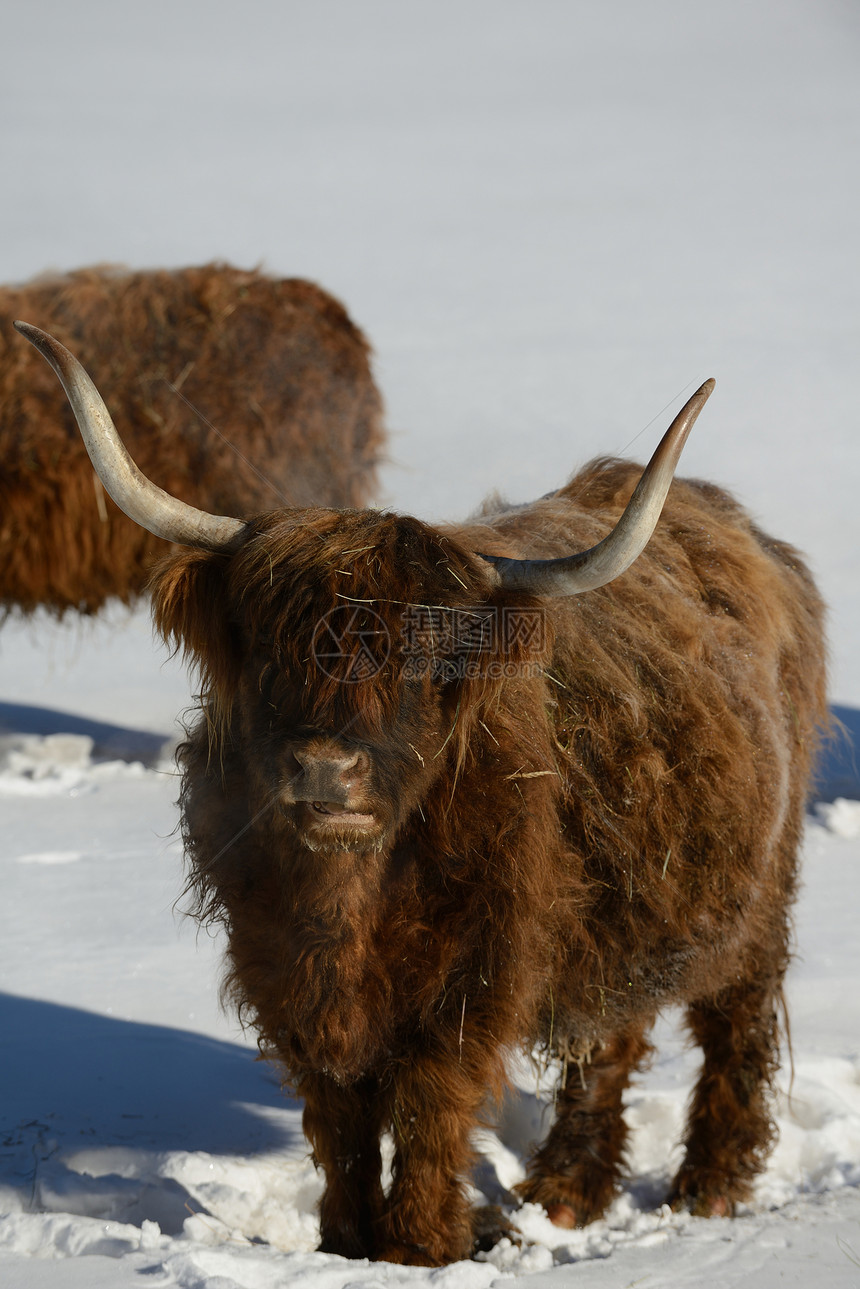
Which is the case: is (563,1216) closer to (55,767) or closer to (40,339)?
(40,339)

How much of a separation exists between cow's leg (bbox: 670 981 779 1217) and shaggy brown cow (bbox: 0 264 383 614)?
4.09 metres

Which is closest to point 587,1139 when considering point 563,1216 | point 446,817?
point 563,1216

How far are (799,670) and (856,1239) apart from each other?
140 centimetres

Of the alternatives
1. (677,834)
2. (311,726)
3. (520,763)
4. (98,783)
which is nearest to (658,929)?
(677,834)

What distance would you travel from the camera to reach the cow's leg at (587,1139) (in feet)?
9.75

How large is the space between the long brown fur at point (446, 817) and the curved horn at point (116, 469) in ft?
0.26

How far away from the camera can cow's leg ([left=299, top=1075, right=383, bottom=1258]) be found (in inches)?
97.5

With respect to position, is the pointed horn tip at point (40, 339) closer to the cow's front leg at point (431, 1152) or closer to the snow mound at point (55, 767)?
the cow's front leg at point (431, 1152)

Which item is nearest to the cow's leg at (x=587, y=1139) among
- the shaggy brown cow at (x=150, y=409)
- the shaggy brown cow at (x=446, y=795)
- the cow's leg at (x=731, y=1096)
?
the cow's leg at (x=731, y=1096)

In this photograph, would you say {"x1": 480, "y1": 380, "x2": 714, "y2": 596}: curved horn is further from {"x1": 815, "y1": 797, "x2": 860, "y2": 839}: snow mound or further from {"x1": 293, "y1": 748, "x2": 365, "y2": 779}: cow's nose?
{"x1": 815, "y1": 797, "x2": 860, "y2": 839}: snow mound

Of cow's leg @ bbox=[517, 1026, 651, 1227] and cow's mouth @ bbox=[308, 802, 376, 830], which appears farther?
cow's leg @ bbox=[517, 1026, 651, 1227]

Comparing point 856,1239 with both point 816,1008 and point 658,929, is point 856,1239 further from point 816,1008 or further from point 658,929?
point 816,1008

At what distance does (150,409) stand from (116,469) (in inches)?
177

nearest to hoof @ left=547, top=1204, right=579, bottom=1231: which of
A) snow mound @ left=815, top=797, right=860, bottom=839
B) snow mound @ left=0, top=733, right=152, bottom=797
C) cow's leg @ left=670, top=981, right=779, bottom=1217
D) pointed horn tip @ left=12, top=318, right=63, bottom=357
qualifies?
cow's leg @ left=670, top=981, right=779, bottom=1217
